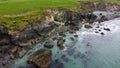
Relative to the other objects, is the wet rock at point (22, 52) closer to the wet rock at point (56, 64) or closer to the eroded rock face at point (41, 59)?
the eroded rock face at point (41, 59)

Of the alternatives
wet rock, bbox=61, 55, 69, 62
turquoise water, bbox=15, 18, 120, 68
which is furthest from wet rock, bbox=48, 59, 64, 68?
wet rock, bbox=61, 55, 69, 62

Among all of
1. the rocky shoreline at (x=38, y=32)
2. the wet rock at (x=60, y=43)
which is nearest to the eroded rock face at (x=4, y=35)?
the rocky shoreline at (x=38, y=32)

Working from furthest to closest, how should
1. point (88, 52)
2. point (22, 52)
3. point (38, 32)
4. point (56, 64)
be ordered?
point (38, 32), point (88, 52), point (22, 52), point (56, 64)

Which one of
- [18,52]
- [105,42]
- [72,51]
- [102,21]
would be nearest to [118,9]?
[102,21]

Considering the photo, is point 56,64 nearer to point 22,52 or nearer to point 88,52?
point 22,52

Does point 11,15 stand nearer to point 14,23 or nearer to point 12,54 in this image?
point 14,23

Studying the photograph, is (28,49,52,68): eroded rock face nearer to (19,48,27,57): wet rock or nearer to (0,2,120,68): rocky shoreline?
(0,2,120,68): rocky shoreline

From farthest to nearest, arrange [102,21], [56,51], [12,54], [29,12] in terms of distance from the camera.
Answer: [102,21]
[29,12]
[56,51]
[12,54]

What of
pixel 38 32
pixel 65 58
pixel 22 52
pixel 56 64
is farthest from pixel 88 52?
pixel 22 52
